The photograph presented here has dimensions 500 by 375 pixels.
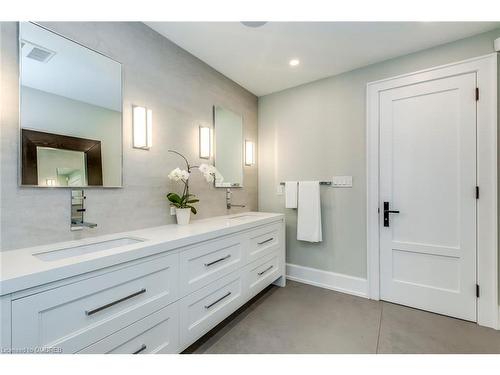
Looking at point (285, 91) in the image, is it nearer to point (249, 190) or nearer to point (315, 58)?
point (315, 58)

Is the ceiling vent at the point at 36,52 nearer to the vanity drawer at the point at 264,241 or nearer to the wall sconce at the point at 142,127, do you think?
the wall sconce at the point at 142,127

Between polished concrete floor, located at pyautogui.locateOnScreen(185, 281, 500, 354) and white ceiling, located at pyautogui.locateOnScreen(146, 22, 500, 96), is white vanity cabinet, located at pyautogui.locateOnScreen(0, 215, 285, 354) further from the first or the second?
white ceiling, located at pyautogui.locateOnScreen(146, 22, 500, 96)

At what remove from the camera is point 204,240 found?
1.52 metres

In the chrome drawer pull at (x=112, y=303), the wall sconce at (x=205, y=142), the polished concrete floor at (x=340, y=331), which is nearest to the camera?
the chrome drawer pull at (x=112, y=303)

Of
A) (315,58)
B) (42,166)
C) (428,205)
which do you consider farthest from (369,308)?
(42,166)

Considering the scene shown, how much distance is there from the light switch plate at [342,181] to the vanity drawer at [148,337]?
6.45 feet

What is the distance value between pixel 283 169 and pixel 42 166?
2.29 m

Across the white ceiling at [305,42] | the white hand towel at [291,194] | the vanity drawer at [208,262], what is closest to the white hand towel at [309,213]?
the white hand towel at [291,194]

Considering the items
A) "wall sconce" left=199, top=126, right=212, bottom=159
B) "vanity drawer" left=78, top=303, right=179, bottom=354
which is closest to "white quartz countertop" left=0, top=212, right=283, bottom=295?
"vanity drawer" left=78, top=303, right=179, bottom=354

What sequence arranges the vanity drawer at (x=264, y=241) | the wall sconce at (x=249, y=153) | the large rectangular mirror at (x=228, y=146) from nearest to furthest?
1. the vanity drawer at (x=264, y=241)
2. the large rectangular mirror at (x=228, y=146)
3. the wall sconce at (x=249, y=153)

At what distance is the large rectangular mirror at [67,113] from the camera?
47.6 inches

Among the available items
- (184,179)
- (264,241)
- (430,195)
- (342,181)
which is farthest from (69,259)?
(430,195)

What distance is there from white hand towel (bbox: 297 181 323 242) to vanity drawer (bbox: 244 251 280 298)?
42 cm

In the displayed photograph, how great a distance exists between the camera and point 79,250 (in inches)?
50.3
